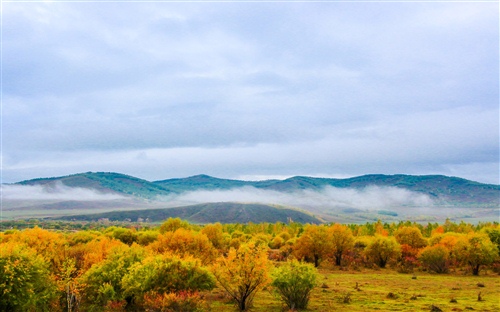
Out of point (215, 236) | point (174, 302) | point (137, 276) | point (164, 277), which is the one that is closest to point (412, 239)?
point (215, 236)

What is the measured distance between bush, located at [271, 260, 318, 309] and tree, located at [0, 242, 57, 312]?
24.4 meters

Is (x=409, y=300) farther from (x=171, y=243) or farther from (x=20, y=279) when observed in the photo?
(x=20, y=279)

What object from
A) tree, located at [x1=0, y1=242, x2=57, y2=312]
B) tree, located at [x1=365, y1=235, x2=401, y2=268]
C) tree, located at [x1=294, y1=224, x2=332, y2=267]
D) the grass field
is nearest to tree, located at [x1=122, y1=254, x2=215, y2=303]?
the grass field

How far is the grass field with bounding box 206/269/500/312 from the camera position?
43969mm

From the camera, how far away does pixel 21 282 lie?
112 feet

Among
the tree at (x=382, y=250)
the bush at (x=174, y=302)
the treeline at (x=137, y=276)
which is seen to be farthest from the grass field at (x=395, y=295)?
the tree at (x=382, y=250)

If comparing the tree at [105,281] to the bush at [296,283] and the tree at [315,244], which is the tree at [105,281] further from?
the tree at [315,244]

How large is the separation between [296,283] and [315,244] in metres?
44.0

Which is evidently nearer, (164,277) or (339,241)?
(164,277)

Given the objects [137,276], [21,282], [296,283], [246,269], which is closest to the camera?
[21,282]

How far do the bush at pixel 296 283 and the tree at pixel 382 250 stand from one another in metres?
47.9

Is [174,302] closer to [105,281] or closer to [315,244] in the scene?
[105,281]

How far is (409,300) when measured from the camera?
4712cm

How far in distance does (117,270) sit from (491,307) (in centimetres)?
4231
